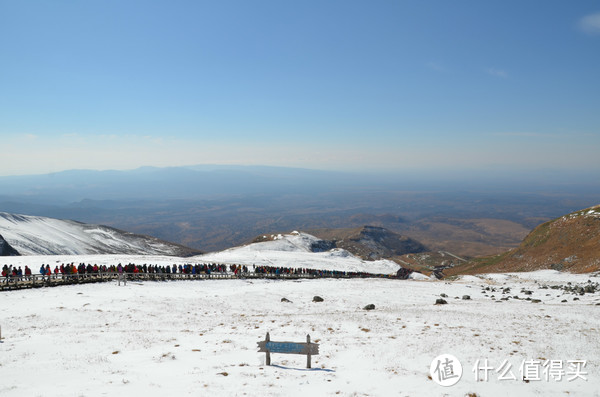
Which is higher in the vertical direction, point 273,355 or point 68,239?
point 273,355

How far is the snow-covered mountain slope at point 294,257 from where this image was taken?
66062 mm

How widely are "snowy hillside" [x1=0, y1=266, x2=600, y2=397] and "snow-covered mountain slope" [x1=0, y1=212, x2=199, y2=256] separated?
64721mm

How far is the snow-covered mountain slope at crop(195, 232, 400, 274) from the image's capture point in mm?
66062

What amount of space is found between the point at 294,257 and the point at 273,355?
195ft

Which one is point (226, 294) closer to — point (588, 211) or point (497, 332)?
point (497, 332)

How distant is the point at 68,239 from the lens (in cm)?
9025

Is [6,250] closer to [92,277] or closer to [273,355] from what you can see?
[92,277]

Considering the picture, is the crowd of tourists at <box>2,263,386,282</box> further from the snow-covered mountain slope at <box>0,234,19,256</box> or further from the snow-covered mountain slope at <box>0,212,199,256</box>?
the snow-covered mountain slope at <box>0,212,199,256</box>

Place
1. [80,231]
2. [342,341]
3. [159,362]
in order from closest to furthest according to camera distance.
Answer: [159,362]
[342,341]
[80,231]

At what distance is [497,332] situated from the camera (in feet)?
52.3

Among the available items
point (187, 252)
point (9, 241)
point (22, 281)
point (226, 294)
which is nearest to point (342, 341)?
point (226, 294)

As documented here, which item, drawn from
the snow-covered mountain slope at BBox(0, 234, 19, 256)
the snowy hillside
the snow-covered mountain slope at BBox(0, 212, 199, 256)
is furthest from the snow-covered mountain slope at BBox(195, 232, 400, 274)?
the snowy hillside

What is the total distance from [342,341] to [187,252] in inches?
4185

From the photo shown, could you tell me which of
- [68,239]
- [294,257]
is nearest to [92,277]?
[294,257]
